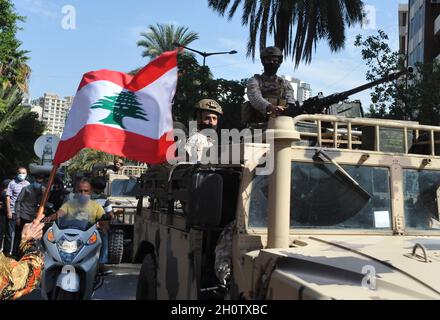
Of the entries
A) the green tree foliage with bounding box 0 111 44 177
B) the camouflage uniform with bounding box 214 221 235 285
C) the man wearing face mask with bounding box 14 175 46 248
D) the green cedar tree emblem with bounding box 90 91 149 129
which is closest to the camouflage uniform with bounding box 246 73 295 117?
the green cedar tree emblem with bounding box 90 91 149 129

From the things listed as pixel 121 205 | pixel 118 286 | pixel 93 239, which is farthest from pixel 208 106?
pixel 121 205

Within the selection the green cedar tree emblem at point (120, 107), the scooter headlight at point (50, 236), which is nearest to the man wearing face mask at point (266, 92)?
the green cedar tree emblem at point (120, 107)

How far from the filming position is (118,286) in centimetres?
705

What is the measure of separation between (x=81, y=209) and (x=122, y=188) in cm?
656

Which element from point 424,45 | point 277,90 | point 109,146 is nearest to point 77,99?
point 109,146

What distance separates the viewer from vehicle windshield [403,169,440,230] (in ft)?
11.4

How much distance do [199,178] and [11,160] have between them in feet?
68.1

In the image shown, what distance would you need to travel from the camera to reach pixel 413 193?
11.5 feet

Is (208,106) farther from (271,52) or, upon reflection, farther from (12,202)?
(12,202)

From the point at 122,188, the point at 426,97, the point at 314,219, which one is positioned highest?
the point at 426,97

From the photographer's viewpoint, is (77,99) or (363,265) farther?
(77,99)

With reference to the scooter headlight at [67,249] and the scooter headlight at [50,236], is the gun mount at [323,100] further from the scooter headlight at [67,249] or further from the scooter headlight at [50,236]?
the scooter headlight at [50,236]

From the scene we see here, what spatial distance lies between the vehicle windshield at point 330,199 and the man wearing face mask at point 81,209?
241 centimetres
